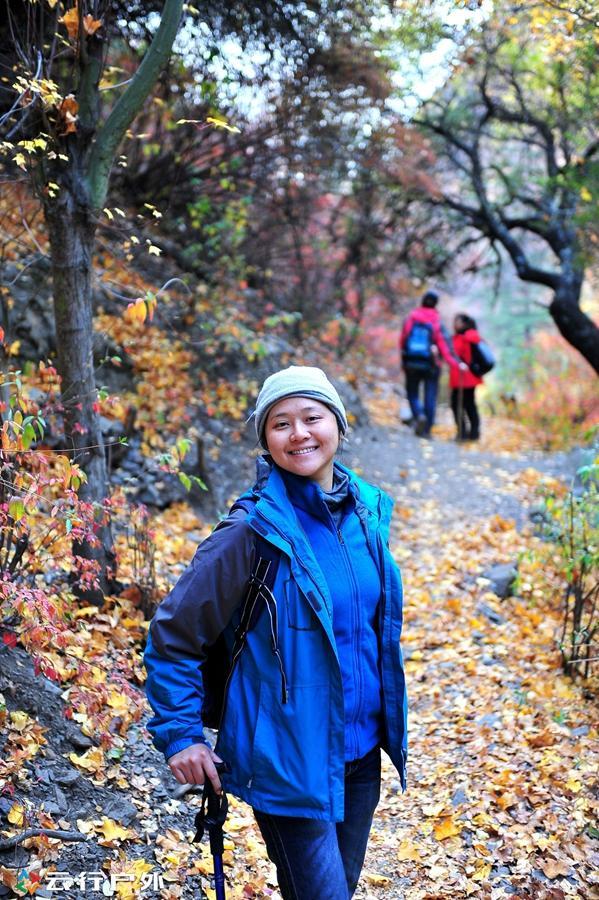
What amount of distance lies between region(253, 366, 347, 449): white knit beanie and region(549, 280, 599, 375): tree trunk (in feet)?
34.9

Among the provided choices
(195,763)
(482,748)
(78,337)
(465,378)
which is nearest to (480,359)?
(465,378)


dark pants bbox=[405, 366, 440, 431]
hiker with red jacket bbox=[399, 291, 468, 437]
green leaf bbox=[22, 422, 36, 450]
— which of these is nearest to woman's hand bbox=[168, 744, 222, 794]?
green leaf bbox=[22, 422, 36, 450]

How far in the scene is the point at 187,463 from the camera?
7906 millimetres

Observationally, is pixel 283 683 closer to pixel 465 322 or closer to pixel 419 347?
pixel 419 347

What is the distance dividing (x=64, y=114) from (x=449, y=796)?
4182 millimetres

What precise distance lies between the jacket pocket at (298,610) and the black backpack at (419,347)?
10.4 meters

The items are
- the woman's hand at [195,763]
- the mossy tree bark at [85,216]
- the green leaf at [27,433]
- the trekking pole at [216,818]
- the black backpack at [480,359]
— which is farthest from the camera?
the black backpack at [480,359]

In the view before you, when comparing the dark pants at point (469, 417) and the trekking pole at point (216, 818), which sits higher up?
the dark pants at point (469, 417)

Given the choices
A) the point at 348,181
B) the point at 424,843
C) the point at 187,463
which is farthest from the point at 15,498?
the point at 348,181

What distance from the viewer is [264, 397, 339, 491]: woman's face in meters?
2.38

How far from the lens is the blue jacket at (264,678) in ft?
6.93

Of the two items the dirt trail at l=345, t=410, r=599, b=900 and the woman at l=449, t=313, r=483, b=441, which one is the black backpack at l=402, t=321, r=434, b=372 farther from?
the dirt trail at l=345, t=410, r=599, b=900

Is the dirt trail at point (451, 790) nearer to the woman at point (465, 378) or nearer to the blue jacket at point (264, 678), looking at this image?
the blue jacket at point (264, 678)

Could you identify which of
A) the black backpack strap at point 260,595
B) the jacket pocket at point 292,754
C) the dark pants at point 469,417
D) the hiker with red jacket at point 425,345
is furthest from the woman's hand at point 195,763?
the dark pants at point 469,417
